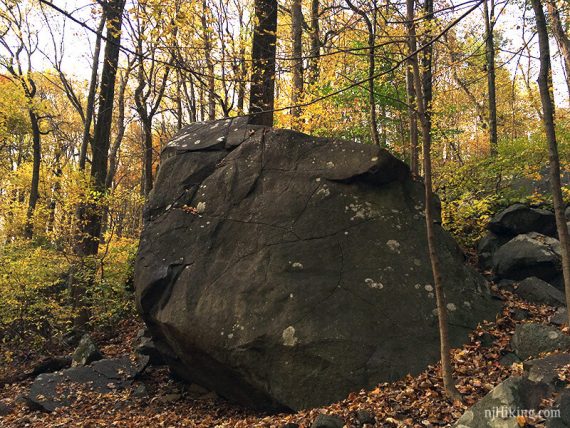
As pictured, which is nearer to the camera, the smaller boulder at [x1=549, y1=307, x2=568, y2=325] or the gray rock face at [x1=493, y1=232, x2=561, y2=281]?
the smaller boulder at [x1=549, y1=307, x2=568, y2=325]

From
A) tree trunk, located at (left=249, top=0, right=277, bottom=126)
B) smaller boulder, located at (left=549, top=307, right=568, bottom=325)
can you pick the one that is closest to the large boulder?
smaller boulder, located at (left=549, top=307, right=568, bottom=325)

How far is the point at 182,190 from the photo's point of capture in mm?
7309

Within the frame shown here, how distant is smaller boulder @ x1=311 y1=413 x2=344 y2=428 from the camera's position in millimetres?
4232

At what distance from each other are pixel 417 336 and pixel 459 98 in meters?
27.1

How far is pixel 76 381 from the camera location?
7180 mm

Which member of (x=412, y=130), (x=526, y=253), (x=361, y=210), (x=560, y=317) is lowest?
(x=560, y=317)

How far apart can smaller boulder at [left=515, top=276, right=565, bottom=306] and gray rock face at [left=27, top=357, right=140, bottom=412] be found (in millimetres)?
6801

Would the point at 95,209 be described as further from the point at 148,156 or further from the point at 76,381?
the point at 148,156

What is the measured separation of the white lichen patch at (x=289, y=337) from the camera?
527 cm

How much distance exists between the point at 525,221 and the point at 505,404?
596cm

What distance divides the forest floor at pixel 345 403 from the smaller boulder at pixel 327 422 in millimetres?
112

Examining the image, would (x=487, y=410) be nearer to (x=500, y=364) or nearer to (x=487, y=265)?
(x=500, y=364)

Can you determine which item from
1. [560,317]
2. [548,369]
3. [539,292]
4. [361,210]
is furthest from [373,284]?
[539,292]

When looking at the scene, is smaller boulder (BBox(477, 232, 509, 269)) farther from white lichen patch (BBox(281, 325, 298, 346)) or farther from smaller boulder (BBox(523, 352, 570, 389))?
white lichen patch (BBox(281, 325, 298, 346))
